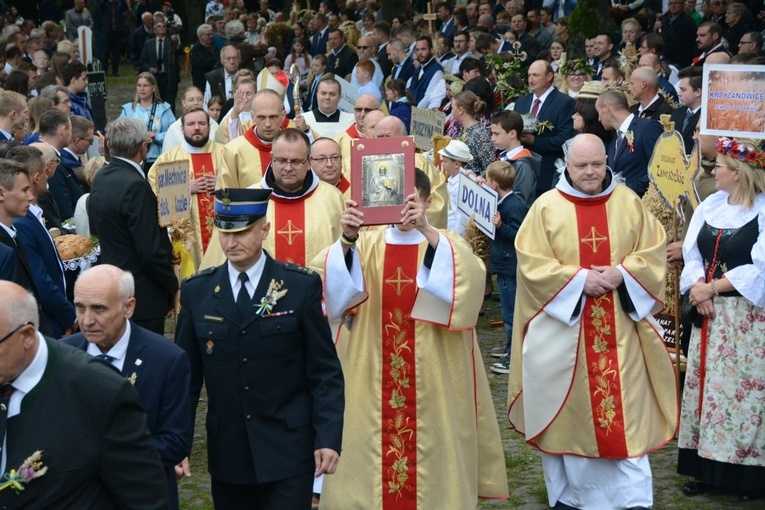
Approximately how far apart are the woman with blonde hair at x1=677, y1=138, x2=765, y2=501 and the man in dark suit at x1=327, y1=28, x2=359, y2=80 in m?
12.3

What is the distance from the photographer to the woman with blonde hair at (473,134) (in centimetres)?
1026

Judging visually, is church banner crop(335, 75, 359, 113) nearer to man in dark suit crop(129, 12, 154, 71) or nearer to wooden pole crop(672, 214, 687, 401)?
wooden pole crop(672, 214, 687, 401)

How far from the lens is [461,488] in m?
6.11

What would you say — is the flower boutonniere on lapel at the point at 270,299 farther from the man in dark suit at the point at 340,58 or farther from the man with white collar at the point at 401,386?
the man in dark suit at the point at 340,58

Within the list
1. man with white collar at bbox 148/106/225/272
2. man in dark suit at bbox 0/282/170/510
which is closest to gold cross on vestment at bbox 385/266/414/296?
man in dark suit at bbox 0/282/170/510

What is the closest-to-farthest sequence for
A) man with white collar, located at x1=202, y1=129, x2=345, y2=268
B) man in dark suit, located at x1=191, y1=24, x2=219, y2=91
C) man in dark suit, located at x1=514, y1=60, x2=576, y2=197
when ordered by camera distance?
man with white collar, located at x1=202, y1=129, x2=345, y2=268 < man in dark suit, located at x1=514, y1=60, x2=576, y2=197 < man in dark suit, located at x1=191, y1=24, x2=219, y2=91

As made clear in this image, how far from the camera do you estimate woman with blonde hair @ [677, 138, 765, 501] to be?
22.2ft

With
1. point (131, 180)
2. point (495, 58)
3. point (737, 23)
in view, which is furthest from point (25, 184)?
point (737, 23)

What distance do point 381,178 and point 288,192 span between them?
1404mm

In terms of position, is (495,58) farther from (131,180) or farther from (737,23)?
(131,180)

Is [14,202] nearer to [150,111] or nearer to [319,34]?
[150,111]

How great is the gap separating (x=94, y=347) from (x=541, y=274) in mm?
2930

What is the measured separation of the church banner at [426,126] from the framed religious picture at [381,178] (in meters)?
4.98

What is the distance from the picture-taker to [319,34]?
21703 millimetres
